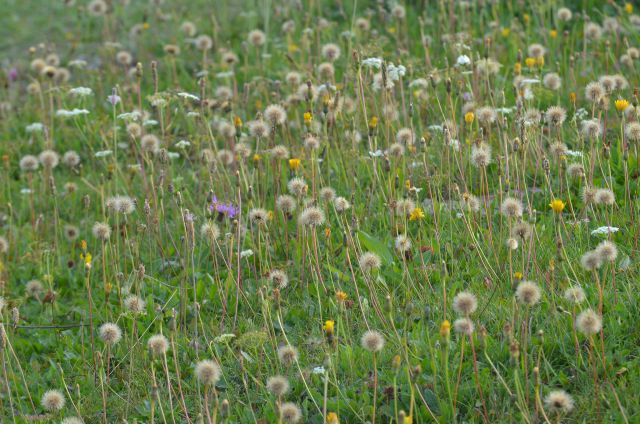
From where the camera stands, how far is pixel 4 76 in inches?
282

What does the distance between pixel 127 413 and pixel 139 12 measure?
17.3 feet

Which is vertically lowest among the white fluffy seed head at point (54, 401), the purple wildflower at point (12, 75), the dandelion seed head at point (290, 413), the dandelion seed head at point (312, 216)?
the white fluffy seed head at point (54, 401)

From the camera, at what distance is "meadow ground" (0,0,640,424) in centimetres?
314

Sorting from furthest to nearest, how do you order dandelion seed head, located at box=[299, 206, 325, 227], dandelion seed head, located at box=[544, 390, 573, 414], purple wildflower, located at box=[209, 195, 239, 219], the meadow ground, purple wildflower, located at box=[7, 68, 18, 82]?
purple wildflower, located at box=[7, 68, 18, 82] < purple wildflower, located at box=[209, 195, 239, 219] < dandelion seed head, located at box=[299, 206, 325, 227] < the meadow ground < dandelion seed head, located at box=[544, 390, 573, 414]

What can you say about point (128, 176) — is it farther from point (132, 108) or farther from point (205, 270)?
point (205, 270)

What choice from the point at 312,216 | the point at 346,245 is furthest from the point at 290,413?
the point at 312,216

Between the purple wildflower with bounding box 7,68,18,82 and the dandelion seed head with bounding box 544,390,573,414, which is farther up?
the dandelion seed head with bounding box 544,390,573,414

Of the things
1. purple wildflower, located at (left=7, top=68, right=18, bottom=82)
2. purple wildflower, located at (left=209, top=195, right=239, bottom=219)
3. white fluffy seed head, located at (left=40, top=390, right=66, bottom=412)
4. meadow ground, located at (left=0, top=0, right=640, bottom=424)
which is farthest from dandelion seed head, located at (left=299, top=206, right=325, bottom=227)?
purple wildflower, located at (left=7, top=68, right=18, bottom=82)

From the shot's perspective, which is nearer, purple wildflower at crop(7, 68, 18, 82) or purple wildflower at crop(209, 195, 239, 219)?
purple wildflower at crop(209, 195, 239, 219)

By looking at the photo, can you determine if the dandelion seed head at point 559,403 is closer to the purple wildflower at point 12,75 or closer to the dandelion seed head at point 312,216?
the dandelion seed head at point 312,216

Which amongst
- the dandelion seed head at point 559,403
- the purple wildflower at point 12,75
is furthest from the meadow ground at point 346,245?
the purple wildflower at point 12,75

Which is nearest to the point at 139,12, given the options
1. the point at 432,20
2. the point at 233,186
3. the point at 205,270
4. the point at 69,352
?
the point at 432,20

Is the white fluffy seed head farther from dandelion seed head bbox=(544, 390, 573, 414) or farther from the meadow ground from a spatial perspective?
dandelion seed head bbox=(544, 390, 573, 414)

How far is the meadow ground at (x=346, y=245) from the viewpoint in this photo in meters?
3.14
